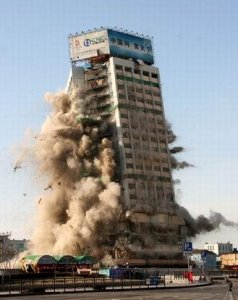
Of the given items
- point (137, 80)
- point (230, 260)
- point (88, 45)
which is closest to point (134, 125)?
point (137, 80)

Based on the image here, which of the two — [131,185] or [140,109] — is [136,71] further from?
[131,185]

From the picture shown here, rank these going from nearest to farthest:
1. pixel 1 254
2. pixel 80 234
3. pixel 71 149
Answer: pixel 80 234 < pixel 71 149 < pixel 1 254

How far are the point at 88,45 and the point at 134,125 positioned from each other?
27.7 meters

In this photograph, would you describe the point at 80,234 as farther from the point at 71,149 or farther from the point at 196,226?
the point at 196,226

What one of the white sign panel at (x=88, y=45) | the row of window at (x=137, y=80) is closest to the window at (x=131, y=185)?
the row of window at (x=137, y=80)

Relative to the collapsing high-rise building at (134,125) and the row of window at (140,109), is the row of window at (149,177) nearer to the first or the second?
the collapsing high-rise building at (134,125)

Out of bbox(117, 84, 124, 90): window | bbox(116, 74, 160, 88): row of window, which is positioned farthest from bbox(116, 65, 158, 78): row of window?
bbox(117, 84, 124, 90): window

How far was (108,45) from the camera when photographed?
5792 inches

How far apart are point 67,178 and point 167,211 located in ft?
99.8

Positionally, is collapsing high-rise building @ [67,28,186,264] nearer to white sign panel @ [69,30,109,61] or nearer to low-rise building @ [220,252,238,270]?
white sign panel @ [69,30,109,61]

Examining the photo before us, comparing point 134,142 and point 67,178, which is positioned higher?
point 134,142

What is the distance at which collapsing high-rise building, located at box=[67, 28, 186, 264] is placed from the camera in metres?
139

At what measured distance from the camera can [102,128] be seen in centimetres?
14438

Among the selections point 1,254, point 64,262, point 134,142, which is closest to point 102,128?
point 134,142
